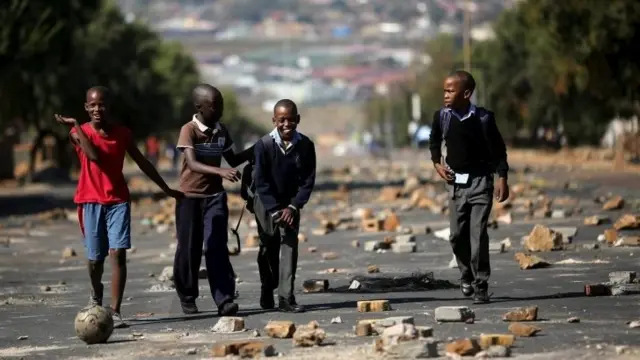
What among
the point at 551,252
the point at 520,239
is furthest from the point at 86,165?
the point at 520,239

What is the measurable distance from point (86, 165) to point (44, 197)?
34646 millimetres

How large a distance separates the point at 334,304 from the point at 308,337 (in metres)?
3.07

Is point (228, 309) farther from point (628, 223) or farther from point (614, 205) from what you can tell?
point (614, 205)

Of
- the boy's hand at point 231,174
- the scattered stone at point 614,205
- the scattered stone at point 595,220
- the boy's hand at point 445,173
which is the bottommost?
the scattered stone at point 595,220

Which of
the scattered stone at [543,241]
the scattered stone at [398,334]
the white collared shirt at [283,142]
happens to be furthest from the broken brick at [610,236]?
the scattered stone at [398,334]

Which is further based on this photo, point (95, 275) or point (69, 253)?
point (69, 253)

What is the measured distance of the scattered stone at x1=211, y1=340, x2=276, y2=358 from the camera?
1080 centimetres

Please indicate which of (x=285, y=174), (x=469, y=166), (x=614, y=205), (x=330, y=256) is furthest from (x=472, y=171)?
(x=614, y=205)

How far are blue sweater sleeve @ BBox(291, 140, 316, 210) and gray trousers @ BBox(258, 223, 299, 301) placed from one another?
186 millimetres

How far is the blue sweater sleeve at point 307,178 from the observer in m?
13.8

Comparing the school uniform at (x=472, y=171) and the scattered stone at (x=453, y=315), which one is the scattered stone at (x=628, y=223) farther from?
the scattered stone at (x=453, y=315)

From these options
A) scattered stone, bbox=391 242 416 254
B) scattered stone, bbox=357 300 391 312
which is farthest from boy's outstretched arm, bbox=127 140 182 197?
scattered stone, bbox=391 242 416 254

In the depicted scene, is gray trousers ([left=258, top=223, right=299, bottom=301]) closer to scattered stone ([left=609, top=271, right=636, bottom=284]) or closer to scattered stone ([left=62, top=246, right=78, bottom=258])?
scattered stone ([left=609, top=271, right=636, bottom=284])

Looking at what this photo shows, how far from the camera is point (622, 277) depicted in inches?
597
